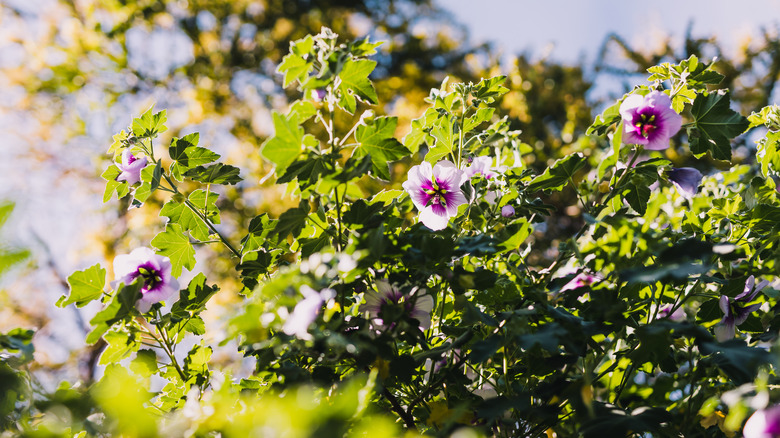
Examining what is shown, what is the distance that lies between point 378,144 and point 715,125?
19.8 inches

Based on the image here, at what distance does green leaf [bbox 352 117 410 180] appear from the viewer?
621 mm

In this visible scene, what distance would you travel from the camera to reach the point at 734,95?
4047mm

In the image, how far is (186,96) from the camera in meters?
4.90

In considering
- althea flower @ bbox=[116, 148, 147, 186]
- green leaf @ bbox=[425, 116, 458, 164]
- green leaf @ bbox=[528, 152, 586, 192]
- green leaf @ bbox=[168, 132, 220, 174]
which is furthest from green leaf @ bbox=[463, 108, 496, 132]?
althea flower @ bbox=[116, 148, 147, 186]

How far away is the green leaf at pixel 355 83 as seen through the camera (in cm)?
62

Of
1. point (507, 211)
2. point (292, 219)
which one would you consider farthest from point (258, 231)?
point (507, 211)

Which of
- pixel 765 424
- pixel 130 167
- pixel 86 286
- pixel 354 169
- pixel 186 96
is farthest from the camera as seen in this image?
pixel 186 96

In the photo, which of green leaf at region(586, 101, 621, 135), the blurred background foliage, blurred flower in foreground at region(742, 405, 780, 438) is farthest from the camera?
the blurred background foliage

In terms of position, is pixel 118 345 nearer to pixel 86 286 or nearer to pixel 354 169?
pixel 86 286

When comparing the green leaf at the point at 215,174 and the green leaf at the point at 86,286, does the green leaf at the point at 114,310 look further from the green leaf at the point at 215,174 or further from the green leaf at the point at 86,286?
the green leaf at the point at 215,174

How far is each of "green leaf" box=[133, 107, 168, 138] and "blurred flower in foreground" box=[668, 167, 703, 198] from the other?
82cm

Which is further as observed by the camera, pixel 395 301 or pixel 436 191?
pixel 436 191

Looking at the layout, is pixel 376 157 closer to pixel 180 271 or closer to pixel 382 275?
pixel 382 275

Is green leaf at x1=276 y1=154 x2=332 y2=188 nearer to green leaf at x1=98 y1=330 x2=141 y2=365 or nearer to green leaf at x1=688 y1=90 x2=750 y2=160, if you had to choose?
green leaf at x1=98 y1=330 x2=141 y2=365
